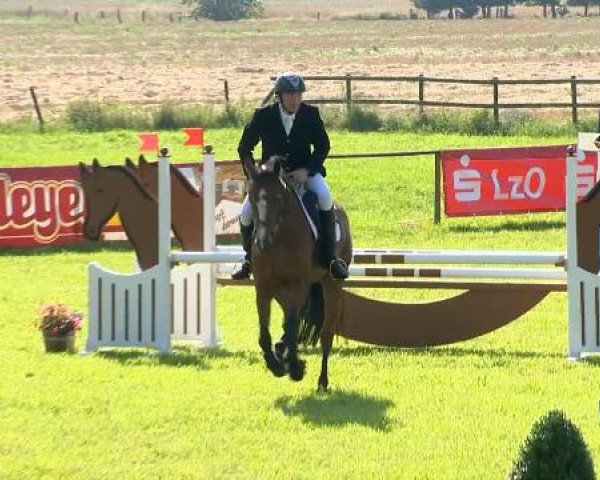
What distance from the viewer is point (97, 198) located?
16.2 metres

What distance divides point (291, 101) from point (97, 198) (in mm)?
4136

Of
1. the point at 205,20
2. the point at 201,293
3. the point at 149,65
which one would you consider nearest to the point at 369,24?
the point at 205,20

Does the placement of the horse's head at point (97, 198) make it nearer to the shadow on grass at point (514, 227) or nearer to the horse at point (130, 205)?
the horse at point (130, 205)

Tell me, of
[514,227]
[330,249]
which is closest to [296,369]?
[330,249]

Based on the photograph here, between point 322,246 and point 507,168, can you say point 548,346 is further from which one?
point 507,168

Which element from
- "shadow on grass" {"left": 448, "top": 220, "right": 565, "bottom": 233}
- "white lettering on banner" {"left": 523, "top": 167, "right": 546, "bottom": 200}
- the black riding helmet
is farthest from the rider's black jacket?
"white lettering on banner" {"left": 523, "top": 167, "right": 546, "bottom": 200}

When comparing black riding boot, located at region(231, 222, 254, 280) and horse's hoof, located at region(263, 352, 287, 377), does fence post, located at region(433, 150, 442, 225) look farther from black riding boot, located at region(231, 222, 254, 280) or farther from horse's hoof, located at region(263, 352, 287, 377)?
horse's hoof, located at region(263, 352, 287, 377)

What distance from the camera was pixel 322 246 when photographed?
12.6 m

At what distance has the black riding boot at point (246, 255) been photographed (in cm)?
1262

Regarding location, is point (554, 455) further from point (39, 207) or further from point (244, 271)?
point (39, 207)

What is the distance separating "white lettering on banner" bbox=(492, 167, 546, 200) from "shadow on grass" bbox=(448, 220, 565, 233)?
62 cm

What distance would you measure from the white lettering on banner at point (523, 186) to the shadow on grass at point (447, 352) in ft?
34.1

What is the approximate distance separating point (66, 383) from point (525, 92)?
40.3m

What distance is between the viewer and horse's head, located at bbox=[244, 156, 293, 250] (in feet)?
38.9
